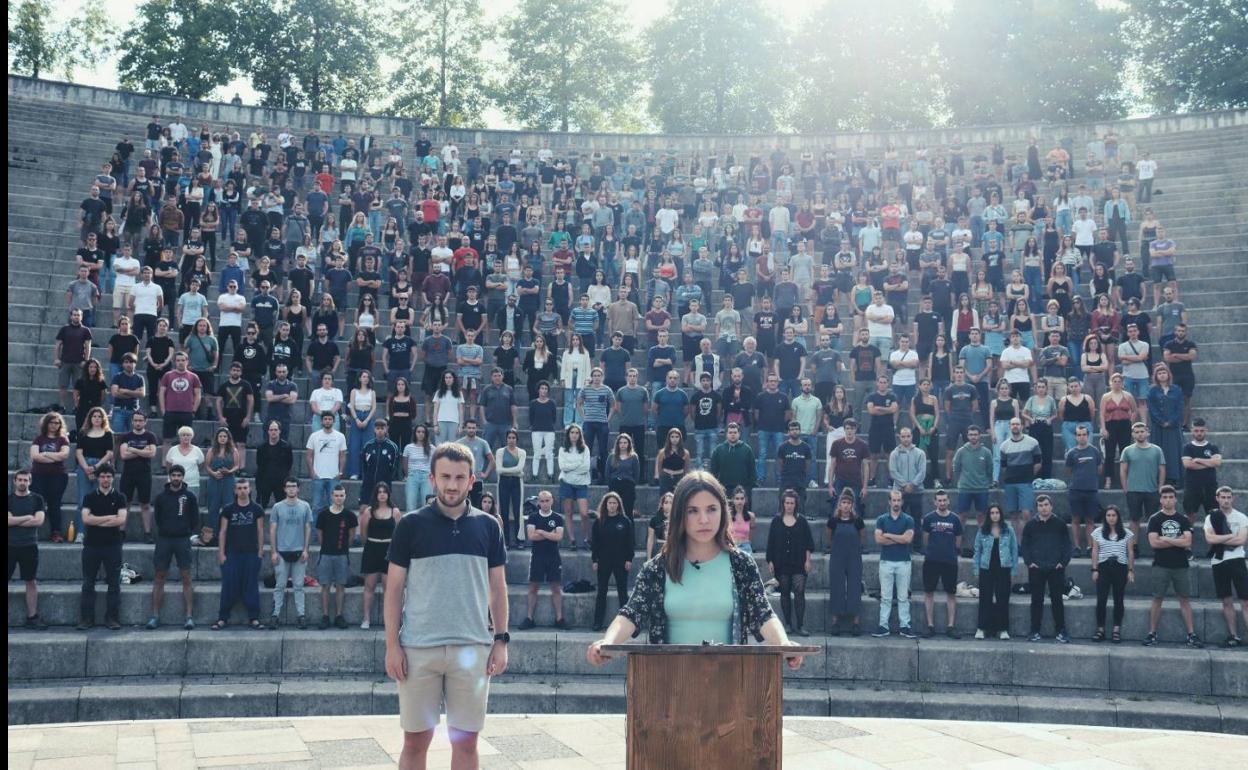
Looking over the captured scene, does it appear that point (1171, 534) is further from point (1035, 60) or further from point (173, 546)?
point (1035, 60)

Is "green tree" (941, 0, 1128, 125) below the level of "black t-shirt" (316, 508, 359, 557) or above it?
above

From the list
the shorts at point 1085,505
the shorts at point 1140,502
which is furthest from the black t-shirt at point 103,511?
the shorts at point 1140,502

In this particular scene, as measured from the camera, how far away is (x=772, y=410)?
49.0 feet

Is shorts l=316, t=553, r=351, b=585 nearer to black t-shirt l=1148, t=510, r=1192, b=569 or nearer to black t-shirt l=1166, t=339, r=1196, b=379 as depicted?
black t-shirt l=1148, t=510, r=1192, b=569

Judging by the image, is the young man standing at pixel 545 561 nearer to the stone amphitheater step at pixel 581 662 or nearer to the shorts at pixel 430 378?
the stone amphitheater step at pixel 581 662

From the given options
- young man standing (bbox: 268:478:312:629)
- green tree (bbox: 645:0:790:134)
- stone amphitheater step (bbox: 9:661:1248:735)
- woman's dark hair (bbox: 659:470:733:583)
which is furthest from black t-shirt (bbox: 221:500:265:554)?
green tree (bbox: 645:0:790:134)

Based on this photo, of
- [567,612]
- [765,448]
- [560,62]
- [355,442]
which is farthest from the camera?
[560,62]

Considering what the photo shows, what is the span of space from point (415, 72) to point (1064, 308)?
1611 inches

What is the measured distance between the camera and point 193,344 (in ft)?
50.5

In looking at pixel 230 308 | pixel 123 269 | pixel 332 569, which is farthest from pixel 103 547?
pixel 123 269

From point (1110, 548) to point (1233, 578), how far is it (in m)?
1.29

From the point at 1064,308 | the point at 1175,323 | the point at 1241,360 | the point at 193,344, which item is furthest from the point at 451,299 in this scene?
the point at 1241,360

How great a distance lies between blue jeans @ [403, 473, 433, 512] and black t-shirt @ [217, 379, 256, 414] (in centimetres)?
269

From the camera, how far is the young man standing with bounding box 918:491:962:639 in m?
12.5
